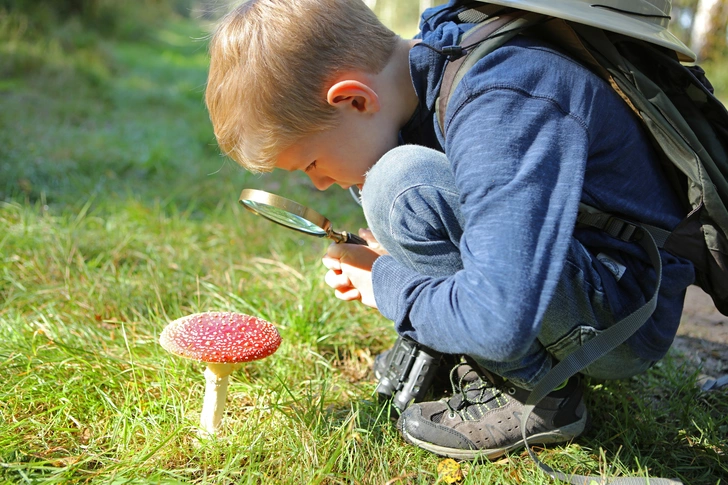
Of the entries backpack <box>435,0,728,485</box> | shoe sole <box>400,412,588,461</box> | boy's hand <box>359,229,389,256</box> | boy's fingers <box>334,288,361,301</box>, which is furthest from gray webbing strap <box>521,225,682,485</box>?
boy's hand <box>359,229,389,256</box>

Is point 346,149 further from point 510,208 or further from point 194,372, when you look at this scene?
point 194,372

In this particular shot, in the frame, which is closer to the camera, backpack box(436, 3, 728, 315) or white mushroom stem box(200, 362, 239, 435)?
backpack box(436, 3, 728, 315)

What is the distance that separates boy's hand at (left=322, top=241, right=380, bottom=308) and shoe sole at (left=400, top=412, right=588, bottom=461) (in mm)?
395

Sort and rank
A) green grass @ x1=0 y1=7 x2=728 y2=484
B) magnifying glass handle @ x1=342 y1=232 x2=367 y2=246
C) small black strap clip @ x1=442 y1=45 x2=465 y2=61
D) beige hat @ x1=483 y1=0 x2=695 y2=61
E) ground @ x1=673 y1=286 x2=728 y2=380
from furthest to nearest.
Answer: ground @ x1=673 y1=286 x2=728 y2=380
magnifying glass handle @ x1=342 y1=232 x2=367 y2=246
green grass @ x1=0 y1=7 x2=728 y2=484
small black strap clip @ x1=442 y1=45 x2=465 y2=61
beige hat @ x1=483 y1=0 x2=695 y2=61

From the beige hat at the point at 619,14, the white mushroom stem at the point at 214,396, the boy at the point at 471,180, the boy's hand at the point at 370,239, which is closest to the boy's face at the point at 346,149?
the boy at the point at 471,180

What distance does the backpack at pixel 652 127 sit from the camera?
131cm

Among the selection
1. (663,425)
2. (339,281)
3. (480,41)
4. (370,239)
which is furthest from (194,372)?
(663,425)

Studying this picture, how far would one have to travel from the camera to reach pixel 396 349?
1819 millimetres

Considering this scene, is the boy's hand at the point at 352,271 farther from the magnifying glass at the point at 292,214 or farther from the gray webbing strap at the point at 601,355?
the gray webbing strap at the point at 601,355

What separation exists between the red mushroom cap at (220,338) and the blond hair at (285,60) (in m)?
0.45

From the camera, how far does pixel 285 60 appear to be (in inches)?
57.0

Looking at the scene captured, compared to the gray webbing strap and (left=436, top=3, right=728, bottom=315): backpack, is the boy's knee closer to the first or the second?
(left=436, top=3, right=728, bottom=315): backpack

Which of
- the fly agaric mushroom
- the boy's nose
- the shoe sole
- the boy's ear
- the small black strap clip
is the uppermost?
the small black strap clip

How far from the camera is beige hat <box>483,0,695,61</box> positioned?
1.26 m
